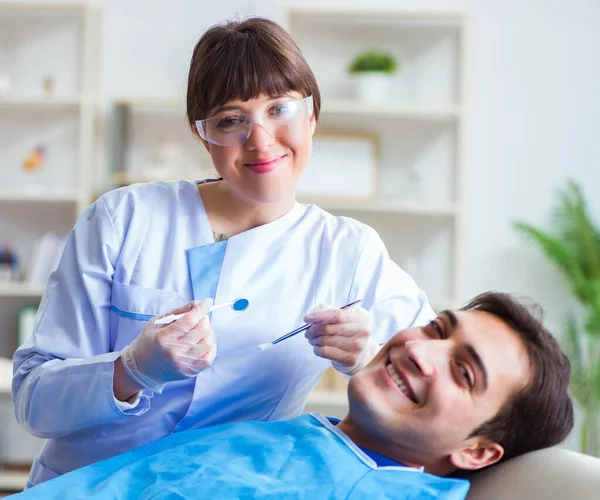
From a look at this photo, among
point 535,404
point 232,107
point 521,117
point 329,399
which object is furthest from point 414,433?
point 521,117

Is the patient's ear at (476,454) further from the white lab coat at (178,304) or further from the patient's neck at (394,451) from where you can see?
the white lab coat at (178,304)

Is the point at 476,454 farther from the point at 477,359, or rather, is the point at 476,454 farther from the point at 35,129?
the point at 35,129

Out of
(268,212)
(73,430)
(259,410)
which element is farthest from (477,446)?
(73,430)

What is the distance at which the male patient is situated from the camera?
4.93ft

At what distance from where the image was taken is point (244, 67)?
1.61 metres

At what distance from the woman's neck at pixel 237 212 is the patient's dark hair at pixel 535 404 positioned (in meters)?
0.51

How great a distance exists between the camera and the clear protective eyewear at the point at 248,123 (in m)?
1.64

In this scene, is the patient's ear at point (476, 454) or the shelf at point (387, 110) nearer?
the patient's ear at point (476, 454)

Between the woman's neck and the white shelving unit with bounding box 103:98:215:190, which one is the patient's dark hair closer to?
the woman's neck

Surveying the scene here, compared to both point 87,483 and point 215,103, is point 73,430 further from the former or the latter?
point 215,103

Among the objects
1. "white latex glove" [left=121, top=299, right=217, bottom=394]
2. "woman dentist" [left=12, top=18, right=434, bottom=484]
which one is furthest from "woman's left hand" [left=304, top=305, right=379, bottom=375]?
"white latex glove" [left=121, top=299, right=217, bottom=394]

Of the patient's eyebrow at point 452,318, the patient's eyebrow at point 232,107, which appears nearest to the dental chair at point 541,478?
the patient's eyebrow at point 452,318

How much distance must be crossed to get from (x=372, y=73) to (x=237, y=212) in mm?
2808

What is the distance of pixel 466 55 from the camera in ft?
14.2
